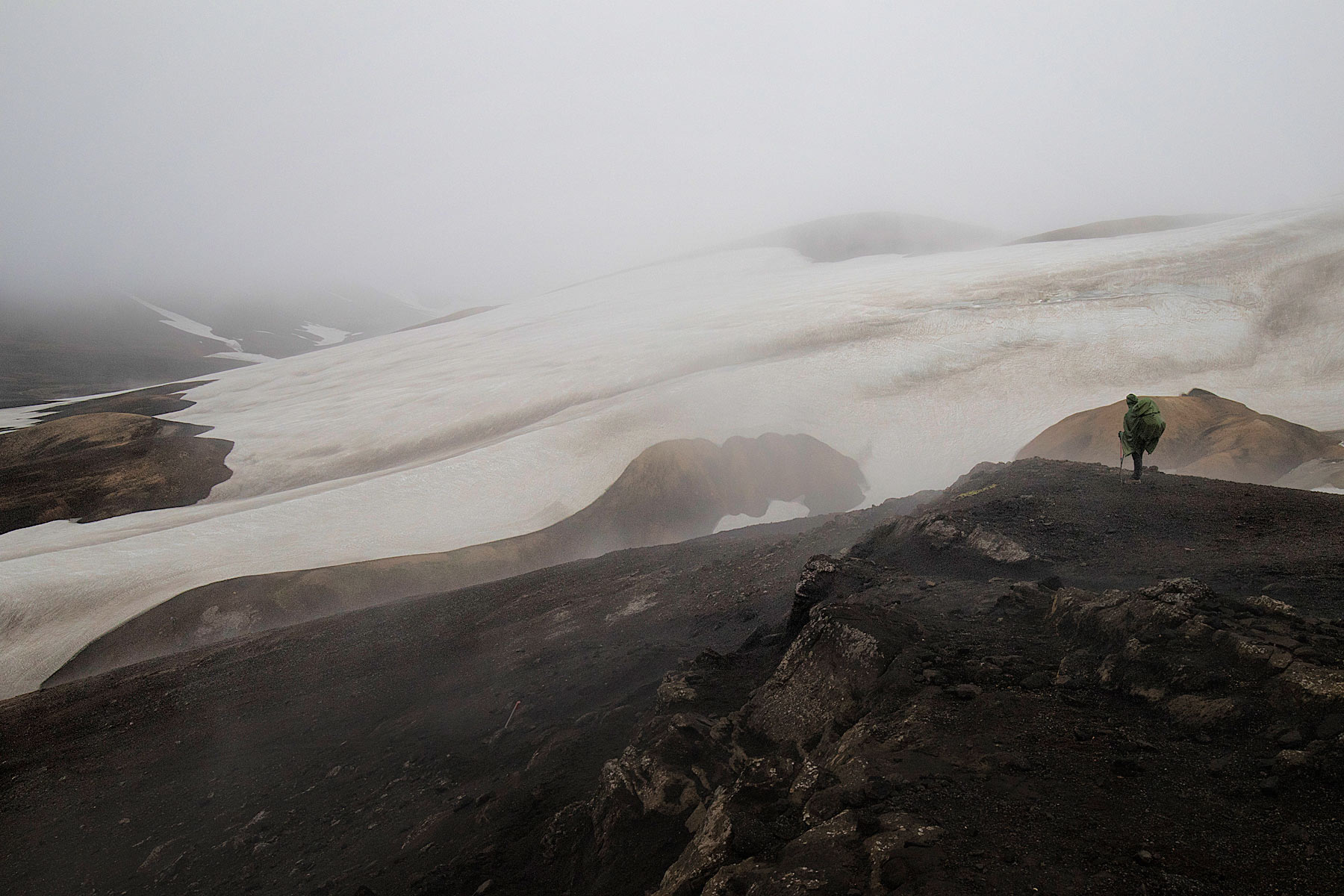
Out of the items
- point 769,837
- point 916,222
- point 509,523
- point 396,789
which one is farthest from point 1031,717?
point 916,222

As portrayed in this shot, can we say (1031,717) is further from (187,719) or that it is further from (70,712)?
(70,712)

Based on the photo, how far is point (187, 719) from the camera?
14477mm

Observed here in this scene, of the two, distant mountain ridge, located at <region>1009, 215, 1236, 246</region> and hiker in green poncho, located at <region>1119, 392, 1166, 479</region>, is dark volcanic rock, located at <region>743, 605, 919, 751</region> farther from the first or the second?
distant mountain ridge, located at <region>1009, 215, 1236, 246</region>

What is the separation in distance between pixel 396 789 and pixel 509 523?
16.7 meters

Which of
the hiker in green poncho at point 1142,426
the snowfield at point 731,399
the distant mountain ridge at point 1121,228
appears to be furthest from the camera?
the distant mountain ridge at point 1121,228

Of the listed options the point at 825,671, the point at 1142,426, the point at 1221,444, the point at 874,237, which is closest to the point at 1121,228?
the point at 874,237

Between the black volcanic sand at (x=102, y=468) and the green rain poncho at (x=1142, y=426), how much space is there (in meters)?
37.2

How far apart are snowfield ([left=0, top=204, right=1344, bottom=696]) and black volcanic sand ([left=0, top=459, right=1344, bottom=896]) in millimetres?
6887

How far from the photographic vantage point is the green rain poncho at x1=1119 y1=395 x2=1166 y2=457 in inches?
504

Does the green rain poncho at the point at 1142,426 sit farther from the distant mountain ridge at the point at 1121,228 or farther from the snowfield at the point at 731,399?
the distant mountain ridge at the point at 1121,228

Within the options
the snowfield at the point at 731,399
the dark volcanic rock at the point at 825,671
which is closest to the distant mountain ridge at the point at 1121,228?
the snowfield at the point at 731,399

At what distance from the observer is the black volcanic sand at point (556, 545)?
21.0m

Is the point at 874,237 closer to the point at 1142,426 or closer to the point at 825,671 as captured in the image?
the point at 1142,426

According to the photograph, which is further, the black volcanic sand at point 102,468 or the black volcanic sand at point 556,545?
the black volcanic sand at point 102,468
